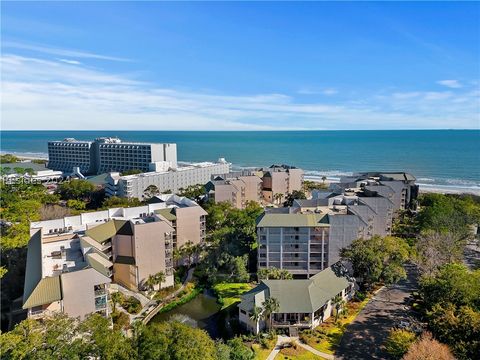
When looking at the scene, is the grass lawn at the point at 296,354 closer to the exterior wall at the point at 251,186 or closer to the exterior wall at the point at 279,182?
the exterior wall at the point at 251,186

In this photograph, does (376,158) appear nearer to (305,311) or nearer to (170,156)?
(170,156)

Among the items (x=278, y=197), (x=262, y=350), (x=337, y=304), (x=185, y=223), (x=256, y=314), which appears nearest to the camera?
(x=262, y=350)

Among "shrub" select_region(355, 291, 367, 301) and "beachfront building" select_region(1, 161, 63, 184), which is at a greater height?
"beachfront building" select_region(1, 161, 63, 184)

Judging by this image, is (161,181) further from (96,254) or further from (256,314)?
(256,314)

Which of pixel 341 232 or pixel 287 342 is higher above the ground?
pixel 341 232

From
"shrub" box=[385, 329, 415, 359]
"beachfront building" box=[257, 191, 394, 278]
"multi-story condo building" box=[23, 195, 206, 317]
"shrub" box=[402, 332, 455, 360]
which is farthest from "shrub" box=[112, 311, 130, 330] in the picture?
"shrub" box=[402, 332, 455, 360]

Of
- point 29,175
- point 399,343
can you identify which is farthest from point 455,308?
point 29,175

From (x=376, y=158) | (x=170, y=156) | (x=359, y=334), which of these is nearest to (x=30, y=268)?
(x=359, y=334)

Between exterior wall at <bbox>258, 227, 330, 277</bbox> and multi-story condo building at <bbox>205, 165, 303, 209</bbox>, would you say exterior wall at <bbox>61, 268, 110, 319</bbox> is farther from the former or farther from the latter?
multi-story condo building at <bbox>205, 165, 303, 209</bbox>
